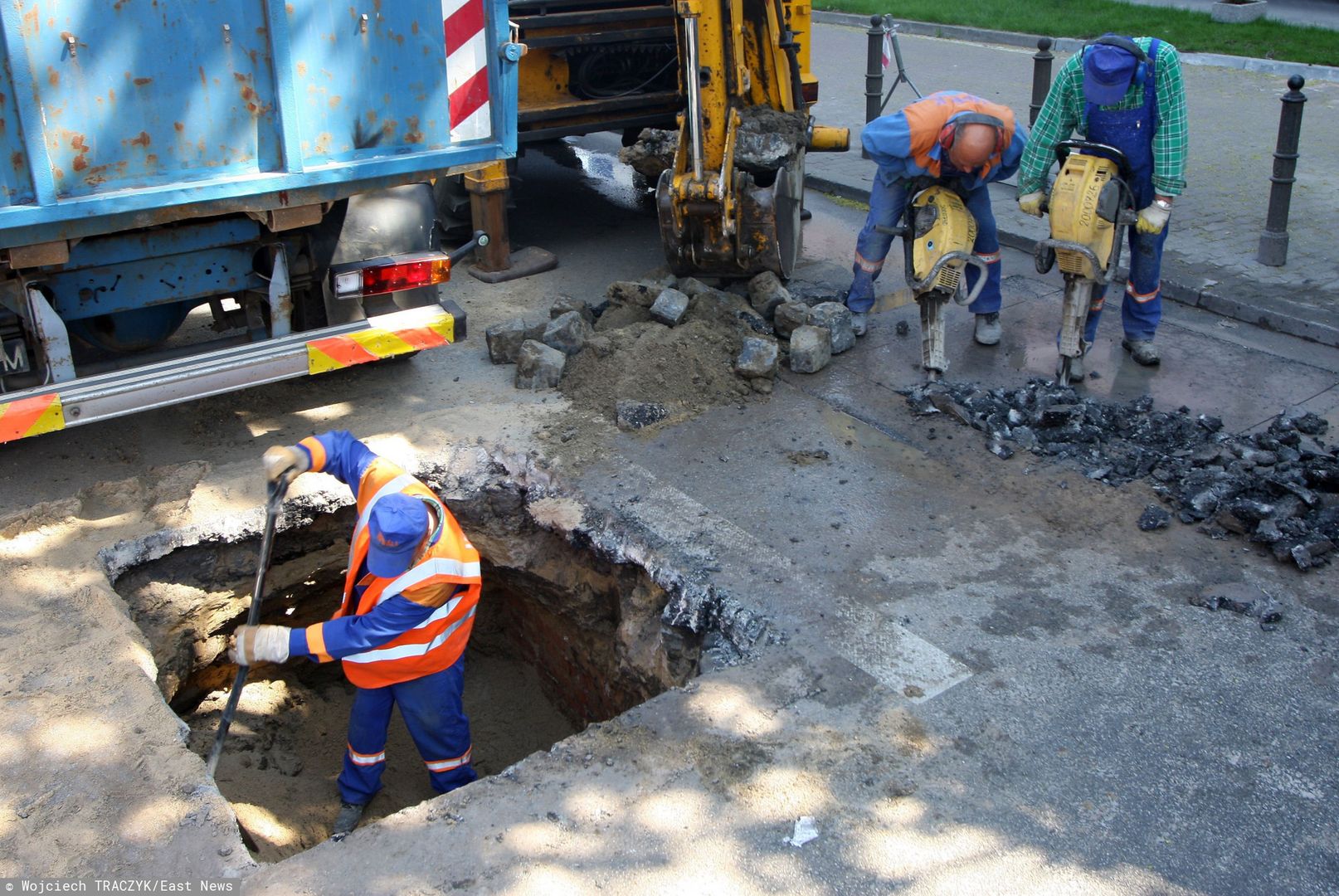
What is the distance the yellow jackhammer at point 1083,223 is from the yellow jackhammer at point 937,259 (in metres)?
0.38

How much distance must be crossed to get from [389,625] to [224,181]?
1856 millimetres

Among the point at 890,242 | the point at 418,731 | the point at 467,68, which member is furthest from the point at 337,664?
the point at 890,242

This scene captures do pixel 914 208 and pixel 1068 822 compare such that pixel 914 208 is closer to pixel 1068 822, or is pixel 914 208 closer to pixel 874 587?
pixel 874 587

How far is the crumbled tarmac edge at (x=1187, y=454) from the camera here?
4504 mm

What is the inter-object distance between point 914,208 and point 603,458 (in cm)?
215

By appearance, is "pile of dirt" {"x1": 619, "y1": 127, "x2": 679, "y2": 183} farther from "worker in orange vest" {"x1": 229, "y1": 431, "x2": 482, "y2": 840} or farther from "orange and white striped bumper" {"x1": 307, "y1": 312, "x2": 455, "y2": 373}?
"worker in orange vest" {"x1": 229, "y1": 431, "x2": 482, "y2": 840}

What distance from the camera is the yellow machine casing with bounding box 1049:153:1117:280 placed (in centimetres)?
541

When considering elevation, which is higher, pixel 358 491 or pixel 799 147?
pixel 799 147

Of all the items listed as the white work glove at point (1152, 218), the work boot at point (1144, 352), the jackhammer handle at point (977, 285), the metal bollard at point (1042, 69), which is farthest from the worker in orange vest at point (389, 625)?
the metal bollard at point (1042, 69)

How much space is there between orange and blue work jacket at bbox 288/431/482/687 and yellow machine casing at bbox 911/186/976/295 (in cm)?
288

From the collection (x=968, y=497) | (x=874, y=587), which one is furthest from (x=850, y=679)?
(x=968, y=497)

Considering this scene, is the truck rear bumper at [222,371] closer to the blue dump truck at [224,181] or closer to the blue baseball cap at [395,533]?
the blue dump truck at [224,181]

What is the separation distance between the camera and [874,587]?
4.20 meters

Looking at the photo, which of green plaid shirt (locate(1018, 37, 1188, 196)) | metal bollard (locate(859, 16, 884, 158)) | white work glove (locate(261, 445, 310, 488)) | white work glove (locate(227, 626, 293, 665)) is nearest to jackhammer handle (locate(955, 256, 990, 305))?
green plaid shirt (locate(1018, 37, 1188, 196))
